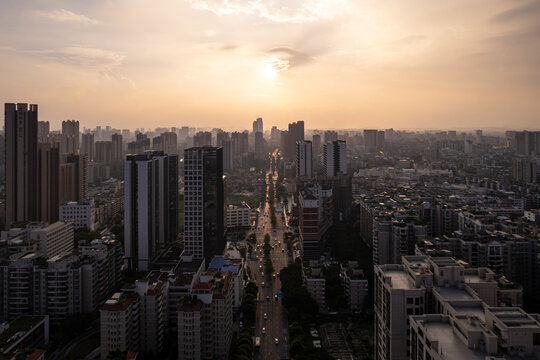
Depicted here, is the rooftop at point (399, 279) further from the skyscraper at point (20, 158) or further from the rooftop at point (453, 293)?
the skyscraper at point (20, 158)

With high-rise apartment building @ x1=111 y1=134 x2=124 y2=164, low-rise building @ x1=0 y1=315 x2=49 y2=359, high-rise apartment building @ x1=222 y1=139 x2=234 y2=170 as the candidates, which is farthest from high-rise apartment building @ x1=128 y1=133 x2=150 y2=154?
low-rise building @ x1=0 y1=315 x2=49 y2=359

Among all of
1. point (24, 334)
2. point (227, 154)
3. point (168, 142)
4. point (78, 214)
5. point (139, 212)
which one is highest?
point (168, 142)

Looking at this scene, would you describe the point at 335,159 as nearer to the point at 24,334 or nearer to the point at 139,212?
the point at 139,212

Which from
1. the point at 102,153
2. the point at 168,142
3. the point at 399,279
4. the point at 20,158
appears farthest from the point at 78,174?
the point at 168,142

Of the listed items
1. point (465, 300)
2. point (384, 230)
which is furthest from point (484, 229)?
point (465, 300)

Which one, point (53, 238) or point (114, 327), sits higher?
point (53, 238)

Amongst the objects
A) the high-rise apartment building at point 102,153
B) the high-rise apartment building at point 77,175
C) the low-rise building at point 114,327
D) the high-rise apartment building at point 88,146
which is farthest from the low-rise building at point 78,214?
the high-rise apartment building at point 88,146
